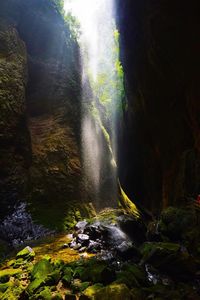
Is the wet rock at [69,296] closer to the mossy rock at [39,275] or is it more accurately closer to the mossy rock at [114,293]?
the mossy rock at [114,293]

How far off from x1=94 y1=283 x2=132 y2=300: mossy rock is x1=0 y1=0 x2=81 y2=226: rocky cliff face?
19.3ft

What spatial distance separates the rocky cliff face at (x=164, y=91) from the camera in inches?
340

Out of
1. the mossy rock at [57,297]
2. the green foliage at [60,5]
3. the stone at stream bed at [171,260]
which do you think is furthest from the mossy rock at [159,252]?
the green foliage at [60,5]

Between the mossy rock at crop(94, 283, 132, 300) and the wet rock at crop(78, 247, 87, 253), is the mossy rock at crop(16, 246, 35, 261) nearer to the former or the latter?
the wet rock at crop(78, 247, 87, 253)

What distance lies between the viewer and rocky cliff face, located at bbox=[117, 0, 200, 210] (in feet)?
28.3

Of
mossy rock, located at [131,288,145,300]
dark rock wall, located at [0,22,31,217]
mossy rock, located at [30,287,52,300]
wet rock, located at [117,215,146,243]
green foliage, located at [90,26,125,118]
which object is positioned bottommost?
wet rock, located at [117,215,146,243]

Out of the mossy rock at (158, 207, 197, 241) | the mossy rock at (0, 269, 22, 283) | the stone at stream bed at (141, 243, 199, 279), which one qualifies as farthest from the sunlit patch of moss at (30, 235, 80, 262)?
the mossy rock at (158, 207, 197, 241)

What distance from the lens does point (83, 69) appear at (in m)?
18.0

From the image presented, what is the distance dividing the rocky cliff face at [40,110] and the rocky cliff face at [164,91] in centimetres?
382

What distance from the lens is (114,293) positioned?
180 inches

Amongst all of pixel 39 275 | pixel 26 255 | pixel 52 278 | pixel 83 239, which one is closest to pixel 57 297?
pixel 52 278

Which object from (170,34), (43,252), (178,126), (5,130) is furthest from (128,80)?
(43,252)

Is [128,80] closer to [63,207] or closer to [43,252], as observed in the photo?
[63,207]

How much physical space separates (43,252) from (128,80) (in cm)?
948
